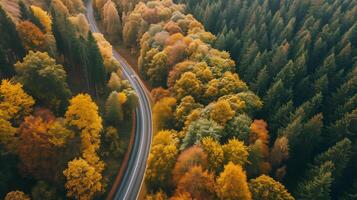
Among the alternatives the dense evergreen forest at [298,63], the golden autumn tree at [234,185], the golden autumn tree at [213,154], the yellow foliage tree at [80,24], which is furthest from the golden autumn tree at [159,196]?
the yellow foliage tree at [80,24]

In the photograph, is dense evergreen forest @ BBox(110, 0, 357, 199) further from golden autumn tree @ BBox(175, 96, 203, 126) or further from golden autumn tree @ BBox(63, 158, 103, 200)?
golden autumn tree @ BBox(63, 158, 103, 200)

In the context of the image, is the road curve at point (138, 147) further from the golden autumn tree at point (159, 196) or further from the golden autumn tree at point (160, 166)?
the golden autumn tree at point (159, 196)

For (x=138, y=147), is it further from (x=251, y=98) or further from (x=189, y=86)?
(x=251, y=98)

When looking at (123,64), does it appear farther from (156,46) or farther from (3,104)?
(3,104)

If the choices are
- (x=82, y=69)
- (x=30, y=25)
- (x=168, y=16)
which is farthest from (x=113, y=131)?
(x=168, y=16)

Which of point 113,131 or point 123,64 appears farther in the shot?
point 123,64

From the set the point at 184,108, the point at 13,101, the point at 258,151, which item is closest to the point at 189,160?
the point at 258,151
